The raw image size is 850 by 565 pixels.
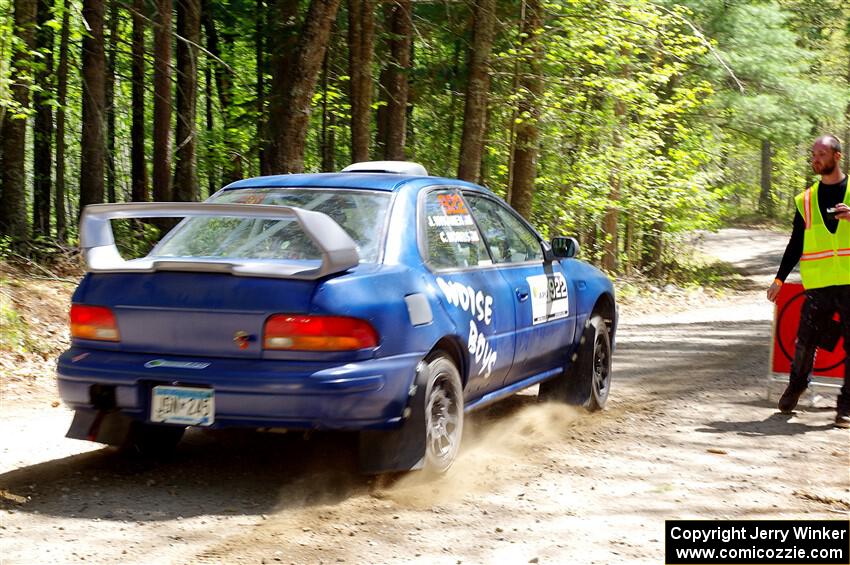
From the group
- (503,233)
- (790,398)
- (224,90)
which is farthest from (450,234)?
(224,90)

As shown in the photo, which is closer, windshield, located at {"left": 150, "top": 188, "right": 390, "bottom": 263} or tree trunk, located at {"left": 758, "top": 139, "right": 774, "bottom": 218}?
windshield, located at {"left": 150, "top": 188, "right": 390, "bottom": 263}

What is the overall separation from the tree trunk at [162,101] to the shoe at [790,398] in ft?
37.7

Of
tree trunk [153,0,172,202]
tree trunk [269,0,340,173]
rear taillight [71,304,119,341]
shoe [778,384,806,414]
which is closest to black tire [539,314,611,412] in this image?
shoe [778,384,806,414]

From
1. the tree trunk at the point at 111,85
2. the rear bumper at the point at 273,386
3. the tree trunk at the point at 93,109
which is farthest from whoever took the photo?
the tree trunk at the point at 111,85

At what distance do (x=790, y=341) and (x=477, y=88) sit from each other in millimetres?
8865

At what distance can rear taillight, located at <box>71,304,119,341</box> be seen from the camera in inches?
217

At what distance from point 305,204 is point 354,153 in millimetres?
10363

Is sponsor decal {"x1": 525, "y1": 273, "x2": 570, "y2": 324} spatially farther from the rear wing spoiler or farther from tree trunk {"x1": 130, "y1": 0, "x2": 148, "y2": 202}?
tree trunk {"x1": 130, "y1": 0, "x2": 148, "y2": 202}

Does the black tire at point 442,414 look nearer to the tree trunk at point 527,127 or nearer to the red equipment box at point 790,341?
the red equipment box at point 790,341

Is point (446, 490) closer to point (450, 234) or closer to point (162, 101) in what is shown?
point (450, 234)

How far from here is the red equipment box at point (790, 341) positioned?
28.2ft

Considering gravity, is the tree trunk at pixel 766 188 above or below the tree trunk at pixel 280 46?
below

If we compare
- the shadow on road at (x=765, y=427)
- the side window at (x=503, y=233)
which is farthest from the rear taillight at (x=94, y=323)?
the shadow on road at (x=765, y=427)

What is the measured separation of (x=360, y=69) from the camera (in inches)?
635
